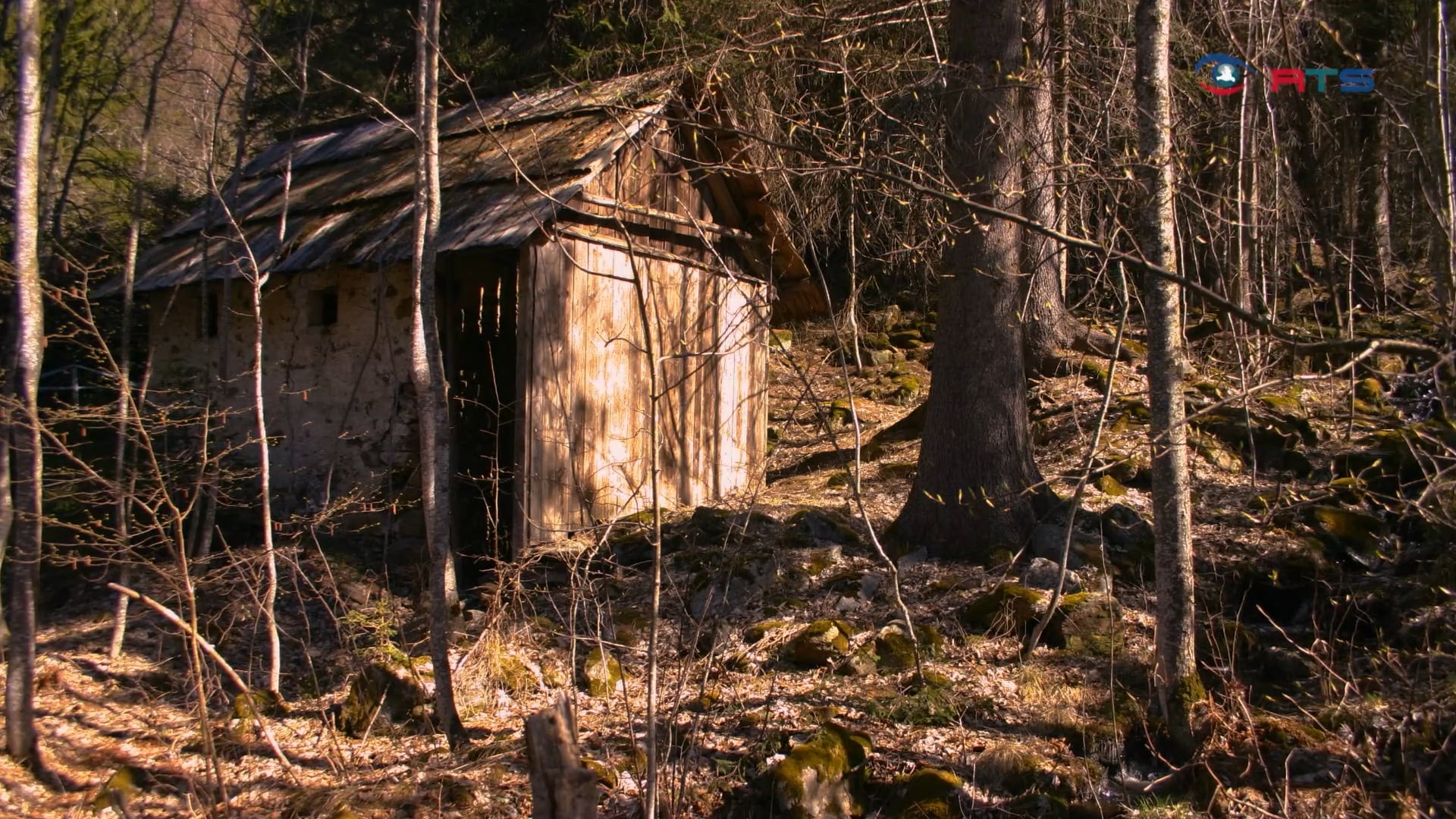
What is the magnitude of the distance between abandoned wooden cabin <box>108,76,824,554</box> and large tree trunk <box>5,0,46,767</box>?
2.45m

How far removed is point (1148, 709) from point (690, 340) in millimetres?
5812

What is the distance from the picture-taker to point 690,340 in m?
10.3

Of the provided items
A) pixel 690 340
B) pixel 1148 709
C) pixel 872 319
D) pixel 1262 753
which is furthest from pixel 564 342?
pixel 872 319

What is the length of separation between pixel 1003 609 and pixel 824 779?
6.52ft

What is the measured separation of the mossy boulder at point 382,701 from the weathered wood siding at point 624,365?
5.56 ft

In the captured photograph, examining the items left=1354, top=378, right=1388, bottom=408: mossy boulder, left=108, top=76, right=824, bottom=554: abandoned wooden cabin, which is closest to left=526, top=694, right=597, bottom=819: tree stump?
left=108, top=76, right=824, bottom=554: abandoned wooden cabin

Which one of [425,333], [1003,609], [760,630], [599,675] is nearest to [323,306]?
[425,333]

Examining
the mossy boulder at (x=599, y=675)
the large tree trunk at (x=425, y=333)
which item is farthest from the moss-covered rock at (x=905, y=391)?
the large tree trunk at (x=425, y=333)

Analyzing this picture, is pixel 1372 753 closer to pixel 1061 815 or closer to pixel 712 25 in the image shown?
pixel 1061 815

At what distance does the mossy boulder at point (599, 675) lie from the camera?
684 cm

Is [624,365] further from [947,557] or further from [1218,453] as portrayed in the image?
[1218,453]

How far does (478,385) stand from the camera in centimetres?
972

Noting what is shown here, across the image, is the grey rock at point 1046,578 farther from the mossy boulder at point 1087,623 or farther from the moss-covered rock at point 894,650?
the moss-covered rock at point 894,650

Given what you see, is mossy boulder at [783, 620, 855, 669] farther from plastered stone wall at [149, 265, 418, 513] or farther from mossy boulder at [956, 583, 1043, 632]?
plastered stone wall at [149, 265, 418, 513]
